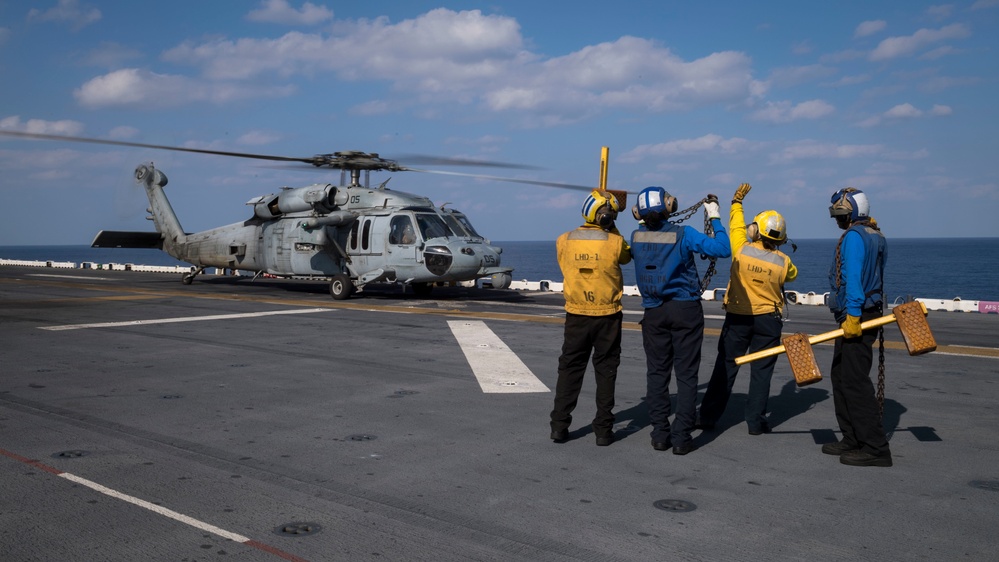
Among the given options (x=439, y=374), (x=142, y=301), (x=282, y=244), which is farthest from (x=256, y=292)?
(x=439, y=374)

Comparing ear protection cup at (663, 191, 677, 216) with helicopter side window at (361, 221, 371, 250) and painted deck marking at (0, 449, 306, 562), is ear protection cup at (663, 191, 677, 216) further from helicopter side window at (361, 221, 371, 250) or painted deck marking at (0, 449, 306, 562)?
helicopter side window at (361, 221, 371, 250)

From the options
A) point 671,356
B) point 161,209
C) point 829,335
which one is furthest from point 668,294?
point 161,209

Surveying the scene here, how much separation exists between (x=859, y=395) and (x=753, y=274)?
139cm

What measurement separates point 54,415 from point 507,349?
19.2ft

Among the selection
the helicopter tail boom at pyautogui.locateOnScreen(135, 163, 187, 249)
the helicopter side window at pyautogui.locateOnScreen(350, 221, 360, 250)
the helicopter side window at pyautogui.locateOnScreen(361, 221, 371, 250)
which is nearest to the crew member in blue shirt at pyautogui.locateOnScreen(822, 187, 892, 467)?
the helicopter side window at pyautogui.locateOnScreen(361, 221, 371, 250)

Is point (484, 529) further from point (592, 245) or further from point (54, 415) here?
point (54, 415)

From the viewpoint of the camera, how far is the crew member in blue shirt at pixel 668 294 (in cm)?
613

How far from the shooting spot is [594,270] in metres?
6.32

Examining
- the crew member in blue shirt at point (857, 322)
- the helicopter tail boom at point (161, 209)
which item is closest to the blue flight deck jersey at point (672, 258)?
the crew member in blue shirt at point (857, 322)

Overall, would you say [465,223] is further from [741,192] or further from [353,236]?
[741,192]

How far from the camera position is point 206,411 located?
23.8ft

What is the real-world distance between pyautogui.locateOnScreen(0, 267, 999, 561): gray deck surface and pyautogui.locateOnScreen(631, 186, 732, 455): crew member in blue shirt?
1.34 ft

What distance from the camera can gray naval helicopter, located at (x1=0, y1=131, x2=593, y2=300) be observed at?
19078 mm

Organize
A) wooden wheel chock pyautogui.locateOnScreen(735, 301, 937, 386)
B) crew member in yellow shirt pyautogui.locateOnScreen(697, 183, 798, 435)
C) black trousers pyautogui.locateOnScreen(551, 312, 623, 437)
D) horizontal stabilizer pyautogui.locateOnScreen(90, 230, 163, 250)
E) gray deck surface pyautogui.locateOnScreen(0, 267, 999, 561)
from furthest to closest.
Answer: horizontal stabilizer pyautogui.locateOnScreen(90, 230, 163, 250), crew member in yellow shirt pyautogui.locateOnScreen(697, 183, 798, 435), black trousers pyautogui.locateOnScreen(551, 312, 623, 437), wooden wheel chock pyautogui.locateOnScreen(735, 301, 937, 386), gray deck surface pyautogui.locateOnScreen(0, 267, 999, 561)
